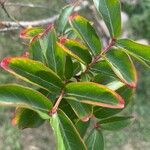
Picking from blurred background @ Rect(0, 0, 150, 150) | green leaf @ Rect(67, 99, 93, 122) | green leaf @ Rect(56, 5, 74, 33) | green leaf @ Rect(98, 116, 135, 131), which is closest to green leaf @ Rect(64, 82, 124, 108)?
green leaf @ Rect(67, 99, 93, 122)

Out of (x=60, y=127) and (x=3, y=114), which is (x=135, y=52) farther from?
(x=3, y=114)

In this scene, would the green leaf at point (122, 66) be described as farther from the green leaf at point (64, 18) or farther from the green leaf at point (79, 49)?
the green leaf at point (64, 18)

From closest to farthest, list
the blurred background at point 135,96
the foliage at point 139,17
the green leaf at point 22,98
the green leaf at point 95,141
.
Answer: the green leaf at point 22,98
the green leaf at point 95,141
the blurred background at point 135,96
the foliage at point 139,17

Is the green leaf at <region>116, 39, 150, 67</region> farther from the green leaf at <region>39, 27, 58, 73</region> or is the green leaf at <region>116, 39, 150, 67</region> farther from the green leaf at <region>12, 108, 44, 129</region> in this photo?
the green leaf at <region>12, 108, 44, 129</region>

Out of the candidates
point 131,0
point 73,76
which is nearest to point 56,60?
point 73,76

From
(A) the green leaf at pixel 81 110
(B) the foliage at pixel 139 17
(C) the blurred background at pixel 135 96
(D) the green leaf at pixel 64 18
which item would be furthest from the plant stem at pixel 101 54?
(B) the foliage at pixel 139 17

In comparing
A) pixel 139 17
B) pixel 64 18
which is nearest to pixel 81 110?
pixel 64 18

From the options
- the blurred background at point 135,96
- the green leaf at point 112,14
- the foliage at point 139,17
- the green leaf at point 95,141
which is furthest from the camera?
the foliage at point 139,17

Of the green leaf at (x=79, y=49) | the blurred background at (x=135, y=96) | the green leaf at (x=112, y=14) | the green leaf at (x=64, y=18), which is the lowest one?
the blurred background at (x=135, y=96)
